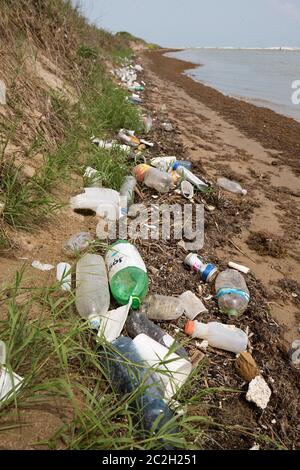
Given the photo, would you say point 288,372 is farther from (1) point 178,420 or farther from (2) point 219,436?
(1) point 178,420

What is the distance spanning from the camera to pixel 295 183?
4.46m

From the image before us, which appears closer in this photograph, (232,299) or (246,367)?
(246,367)

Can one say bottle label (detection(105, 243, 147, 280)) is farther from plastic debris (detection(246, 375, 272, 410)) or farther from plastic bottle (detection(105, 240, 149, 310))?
plastic debris (detection(246, 375, 272, 410))

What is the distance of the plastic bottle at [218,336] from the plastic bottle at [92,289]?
488 millimetres

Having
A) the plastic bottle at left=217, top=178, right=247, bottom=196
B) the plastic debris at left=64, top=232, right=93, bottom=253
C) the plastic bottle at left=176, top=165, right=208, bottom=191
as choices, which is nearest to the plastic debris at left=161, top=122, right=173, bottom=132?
the plastic bottle at left=217, top=178, right=247, bottom=196

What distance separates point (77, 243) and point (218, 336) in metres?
1.00

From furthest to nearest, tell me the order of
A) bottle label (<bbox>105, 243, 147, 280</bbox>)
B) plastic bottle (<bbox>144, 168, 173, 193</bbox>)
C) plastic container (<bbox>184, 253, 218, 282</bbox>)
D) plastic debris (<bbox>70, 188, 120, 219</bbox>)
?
plastic bottle (<bbox>144, 168, 173, 193</bbox>) < plastic debris (<bbox>70, 188, 120, 219</bbox>) < plastic container (<bbox>184, 253, 218, 282</bbox>) < bottle label (<bbox>105, 243, 147, 280</bbox>)

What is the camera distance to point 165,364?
4.87 ft

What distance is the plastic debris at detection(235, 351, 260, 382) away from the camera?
1704mm

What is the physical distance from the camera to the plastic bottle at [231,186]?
3963 millimetres

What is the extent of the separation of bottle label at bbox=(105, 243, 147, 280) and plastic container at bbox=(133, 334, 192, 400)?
476mm

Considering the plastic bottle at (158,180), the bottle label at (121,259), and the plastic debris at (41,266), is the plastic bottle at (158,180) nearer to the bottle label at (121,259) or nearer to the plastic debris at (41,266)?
the bottle label at (121,259)

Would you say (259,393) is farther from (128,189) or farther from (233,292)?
(128,189)

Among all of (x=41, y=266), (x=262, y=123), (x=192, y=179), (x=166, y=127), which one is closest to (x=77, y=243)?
(x=41, y=266)
